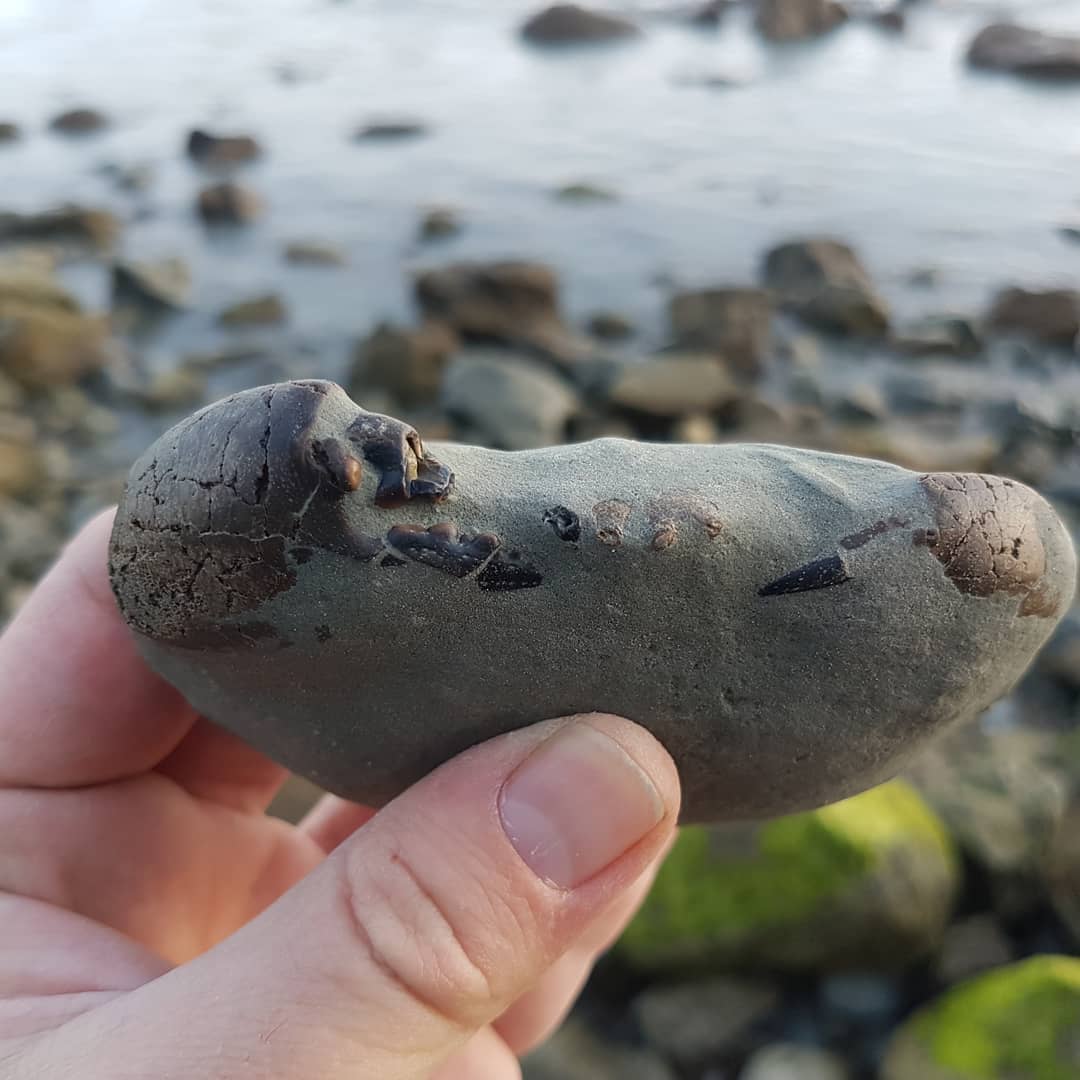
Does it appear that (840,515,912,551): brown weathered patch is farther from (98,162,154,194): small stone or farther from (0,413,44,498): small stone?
(98,162,154,194): small stone

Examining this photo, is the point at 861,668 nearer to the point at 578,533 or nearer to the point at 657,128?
the point at 578,533

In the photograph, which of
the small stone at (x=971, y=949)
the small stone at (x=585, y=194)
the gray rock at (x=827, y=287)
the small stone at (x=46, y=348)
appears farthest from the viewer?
the small stone at (x=585, y=194)

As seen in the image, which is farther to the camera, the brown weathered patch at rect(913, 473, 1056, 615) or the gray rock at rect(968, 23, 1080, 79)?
the gray rock at rect(968, 23, 1080, 79)

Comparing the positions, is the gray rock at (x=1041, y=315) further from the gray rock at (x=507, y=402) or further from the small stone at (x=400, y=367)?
the small stone at (x=400, y=367)

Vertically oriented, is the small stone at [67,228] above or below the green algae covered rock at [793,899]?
below

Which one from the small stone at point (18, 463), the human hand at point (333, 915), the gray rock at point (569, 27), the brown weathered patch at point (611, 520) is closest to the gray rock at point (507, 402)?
the small stone at point (18, 463)

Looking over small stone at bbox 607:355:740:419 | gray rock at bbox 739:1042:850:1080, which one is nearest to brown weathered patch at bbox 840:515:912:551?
gray rock at bbox 739:1042:850:1080

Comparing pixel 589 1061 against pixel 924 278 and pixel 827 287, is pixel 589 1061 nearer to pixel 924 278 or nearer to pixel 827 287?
pixel 827 287
